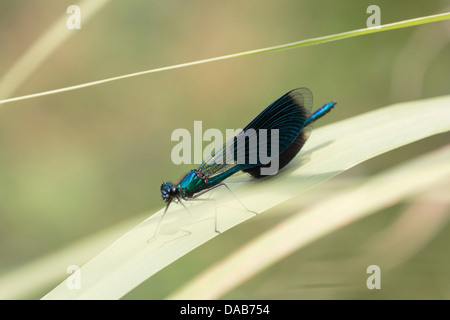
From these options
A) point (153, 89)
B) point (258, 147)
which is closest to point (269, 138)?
point (258, 147)

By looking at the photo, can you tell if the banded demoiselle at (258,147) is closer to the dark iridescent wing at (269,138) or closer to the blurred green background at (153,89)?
the dark iridescent wing at (269,138)

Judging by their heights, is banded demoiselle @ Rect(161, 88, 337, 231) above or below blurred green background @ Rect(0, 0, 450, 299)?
below

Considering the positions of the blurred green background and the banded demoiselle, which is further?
the blurred green background

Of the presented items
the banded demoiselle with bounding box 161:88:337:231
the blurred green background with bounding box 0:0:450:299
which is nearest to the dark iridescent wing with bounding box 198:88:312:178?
the banded demoiselle with bounding box 161:88:337:231

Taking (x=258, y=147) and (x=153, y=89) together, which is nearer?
(x=258, y=147)

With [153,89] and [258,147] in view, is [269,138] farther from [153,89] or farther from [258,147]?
[153,89]

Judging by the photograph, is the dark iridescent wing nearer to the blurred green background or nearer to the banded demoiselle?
the banded demoiselle

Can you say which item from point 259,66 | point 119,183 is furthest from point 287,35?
point 119,183
